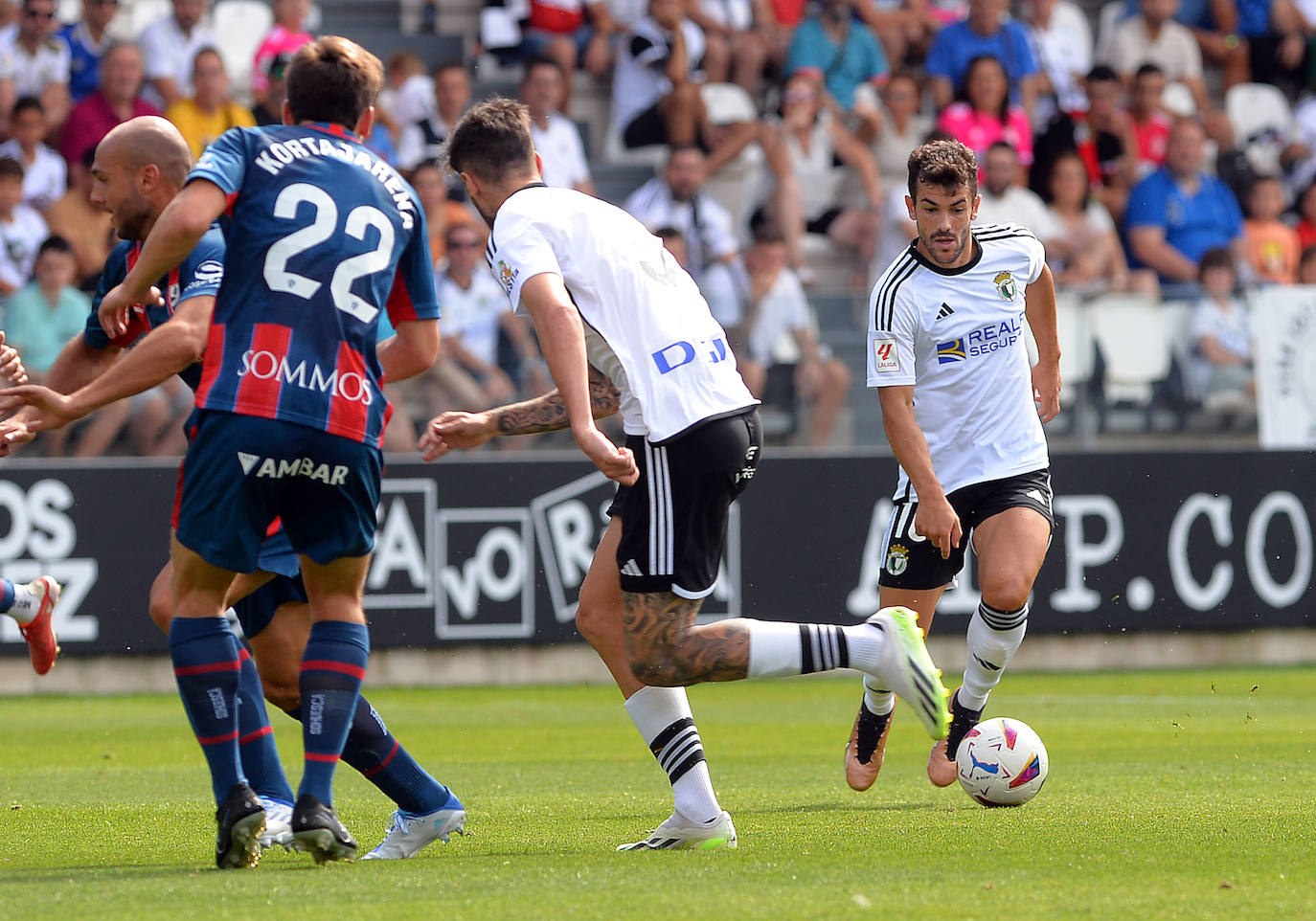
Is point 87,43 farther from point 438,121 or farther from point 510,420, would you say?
point 510,420

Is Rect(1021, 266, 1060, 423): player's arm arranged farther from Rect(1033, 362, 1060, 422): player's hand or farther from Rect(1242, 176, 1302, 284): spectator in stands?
Rect(1242, 176, 1302, 284): spectator in stands

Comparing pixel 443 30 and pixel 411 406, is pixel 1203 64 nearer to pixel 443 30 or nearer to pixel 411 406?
pixel 443 30

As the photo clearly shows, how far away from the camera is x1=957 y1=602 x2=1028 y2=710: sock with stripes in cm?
724

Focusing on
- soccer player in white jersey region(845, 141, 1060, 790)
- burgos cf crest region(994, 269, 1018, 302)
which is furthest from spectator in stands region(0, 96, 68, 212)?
burgos cf crest region(994, 269, 1018, 302)

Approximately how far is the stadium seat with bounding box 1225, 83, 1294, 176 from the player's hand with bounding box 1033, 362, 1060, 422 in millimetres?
11554

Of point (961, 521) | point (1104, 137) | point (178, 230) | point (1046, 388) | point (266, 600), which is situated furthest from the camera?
point (1104, 137)

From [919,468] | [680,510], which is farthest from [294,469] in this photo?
[919,468]

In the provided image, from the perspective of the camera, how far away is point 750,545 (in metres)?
13.6

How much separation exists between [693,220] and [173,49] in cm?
462

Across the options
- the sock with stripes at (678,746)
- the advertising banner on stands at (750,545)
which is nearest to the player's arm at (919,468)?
the sock with stripes at (678,746)

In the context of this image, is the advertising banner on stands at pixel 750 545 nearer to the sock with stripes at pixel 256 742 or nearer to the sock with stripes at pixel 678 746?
the sock with stripes at pixel 256 742

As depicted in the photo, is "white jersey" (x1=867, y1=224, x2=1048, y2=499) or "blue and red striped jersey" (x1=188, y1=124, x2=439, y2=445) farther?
"white jersey" (x1=867, y1=224, x2=1048, y2=499)

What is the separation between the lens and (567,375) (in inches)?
210

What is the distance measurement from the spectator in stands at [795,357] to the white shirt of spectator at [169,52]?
A: 530cm
